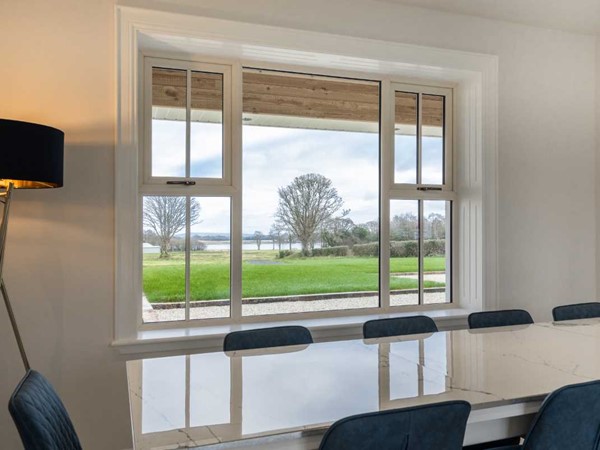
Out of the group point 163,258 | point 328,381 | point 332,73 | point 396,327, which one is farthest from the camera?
point 332,73

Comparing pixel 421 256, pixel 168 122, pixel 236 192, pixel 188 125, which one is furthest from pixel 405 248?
pixel 168 122

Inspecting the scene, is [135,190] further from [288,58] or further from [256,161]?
[288,58]

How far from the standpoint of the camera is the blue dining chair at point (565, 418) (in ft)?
4.09

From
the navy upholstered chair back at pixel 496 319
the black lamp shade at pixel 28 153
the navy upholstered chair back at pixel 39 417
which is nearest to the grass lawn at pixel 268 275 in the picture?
the navy upholstered chair back at pixel 496 319

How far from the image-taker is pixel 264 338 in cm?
201

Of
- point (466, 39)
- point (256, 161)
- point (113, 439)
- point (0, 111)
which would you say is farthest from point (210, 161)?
point (466, 39)

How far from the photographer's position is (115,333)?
2424 millimetres

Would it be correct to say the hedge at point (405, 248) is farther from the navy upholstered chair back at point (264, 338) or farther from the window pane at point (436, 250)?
the navy upholstered chair back at point (264, 338)

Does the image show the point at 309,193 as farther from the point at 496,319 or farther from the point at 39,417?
the point at 39,417

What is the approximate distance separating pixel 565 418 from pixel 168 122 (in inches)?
98.9

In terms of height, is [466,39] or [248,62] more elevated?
[466,39]

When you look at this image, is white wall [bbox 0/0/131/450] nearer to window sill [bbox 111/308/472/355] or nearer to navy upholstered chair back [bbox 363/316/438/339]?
window sill [bbox 111/308/472/355]

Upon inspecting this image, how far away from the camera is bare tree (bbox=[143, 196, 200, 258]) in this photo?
2.75m

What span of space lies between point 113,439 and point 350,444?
75.1 inches
